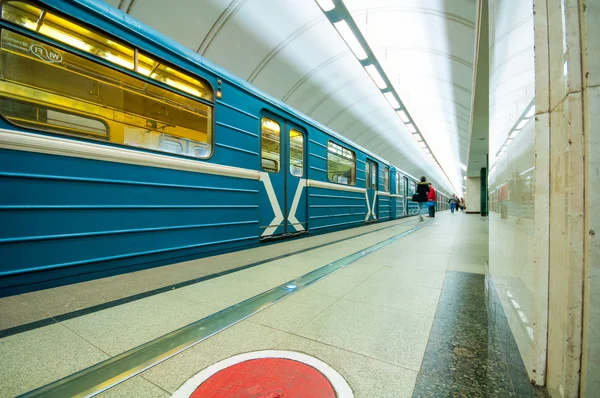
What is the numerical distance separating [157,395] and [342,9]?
5.00 meters

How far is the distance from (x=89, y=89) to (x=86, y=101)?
205 millimetres

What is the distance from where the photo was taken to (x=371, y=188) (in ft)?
26.6

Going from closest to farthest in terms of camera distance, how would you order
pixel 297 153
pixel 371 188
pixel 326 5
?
1. pixel 326 5
2. pixel 297 153
3. pixel 371 188

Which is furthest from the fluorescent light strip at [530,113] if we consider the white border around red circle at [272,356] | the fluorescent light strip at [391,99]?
the fluorescent light strip at [391,99]

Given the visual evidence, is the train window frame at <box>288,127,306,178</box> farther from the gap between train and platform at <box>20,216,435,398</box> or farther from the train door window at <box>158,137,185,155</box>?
the gap between train and platform at <box>20,216,435,398</box>

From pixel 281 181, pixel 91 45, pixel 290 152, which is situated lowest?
pixel 281 181

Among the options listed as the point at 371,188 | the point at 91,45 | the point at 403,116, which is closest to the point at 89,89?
the point at 91,45

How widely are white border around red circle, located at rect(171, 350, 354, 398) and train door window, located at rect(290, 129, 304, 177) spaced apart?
3664mm

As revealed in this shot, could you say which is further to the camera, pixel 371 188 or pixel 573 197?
pixel 371 188

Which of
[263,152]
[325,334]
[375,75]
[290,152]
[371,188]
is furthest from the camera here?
[371,188]

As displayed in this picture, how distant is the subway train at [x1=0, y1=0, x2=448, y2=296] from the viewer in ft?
6.17

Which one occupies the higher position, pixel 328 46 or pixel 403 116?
pixel 328 46

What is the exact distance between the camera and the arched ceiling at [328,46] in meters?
4.70

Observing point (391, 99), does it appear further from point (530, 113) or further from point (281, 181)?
point (530, 113)
